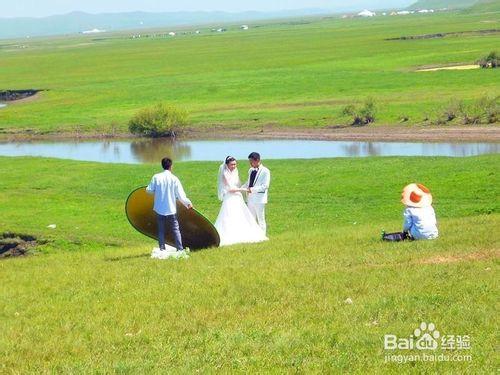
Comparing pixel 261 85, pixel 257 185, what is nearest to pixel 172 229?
pixel 257 185

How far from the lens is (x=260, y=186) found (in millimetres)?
20281

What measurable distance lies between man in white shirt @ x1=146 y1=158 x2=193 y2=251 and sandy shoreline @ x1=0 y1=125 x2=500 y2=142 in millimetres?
35849

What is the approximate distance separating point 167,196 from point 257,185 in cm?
298

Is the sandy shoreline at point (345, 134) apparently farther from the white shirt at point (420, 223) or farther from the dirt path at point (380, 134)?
the white shirt at point (420, 223)

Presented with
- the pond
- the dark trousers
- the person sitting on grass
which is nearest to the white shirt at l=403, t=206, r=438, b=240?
the person sitting on grass

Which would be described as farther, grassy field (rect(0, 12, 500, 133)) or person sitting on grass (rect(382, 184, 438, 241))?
grassy field (rect(0, 12, 500, 133))

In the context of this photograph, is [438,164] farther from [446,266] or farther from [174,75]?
[174,75]

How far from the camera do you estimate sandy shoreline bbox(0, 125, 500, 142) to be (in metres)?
52.9

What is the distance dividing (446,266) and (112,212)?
19.2 metres

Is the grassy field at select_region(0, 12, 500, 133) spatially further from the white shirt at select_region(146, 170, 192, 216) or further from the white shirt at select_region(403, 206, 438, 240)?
the white shirt at select_region(146, 170, 192, 216)

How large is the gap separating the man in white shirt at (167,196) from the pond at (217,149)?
31380mm

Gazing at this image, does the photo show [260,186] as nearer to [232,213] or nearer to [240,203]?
[240,203]

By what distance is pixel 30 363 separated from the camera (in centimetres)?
1088

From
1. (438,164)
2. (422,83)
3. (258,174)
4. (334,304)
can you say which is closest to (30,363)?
(334,304)
